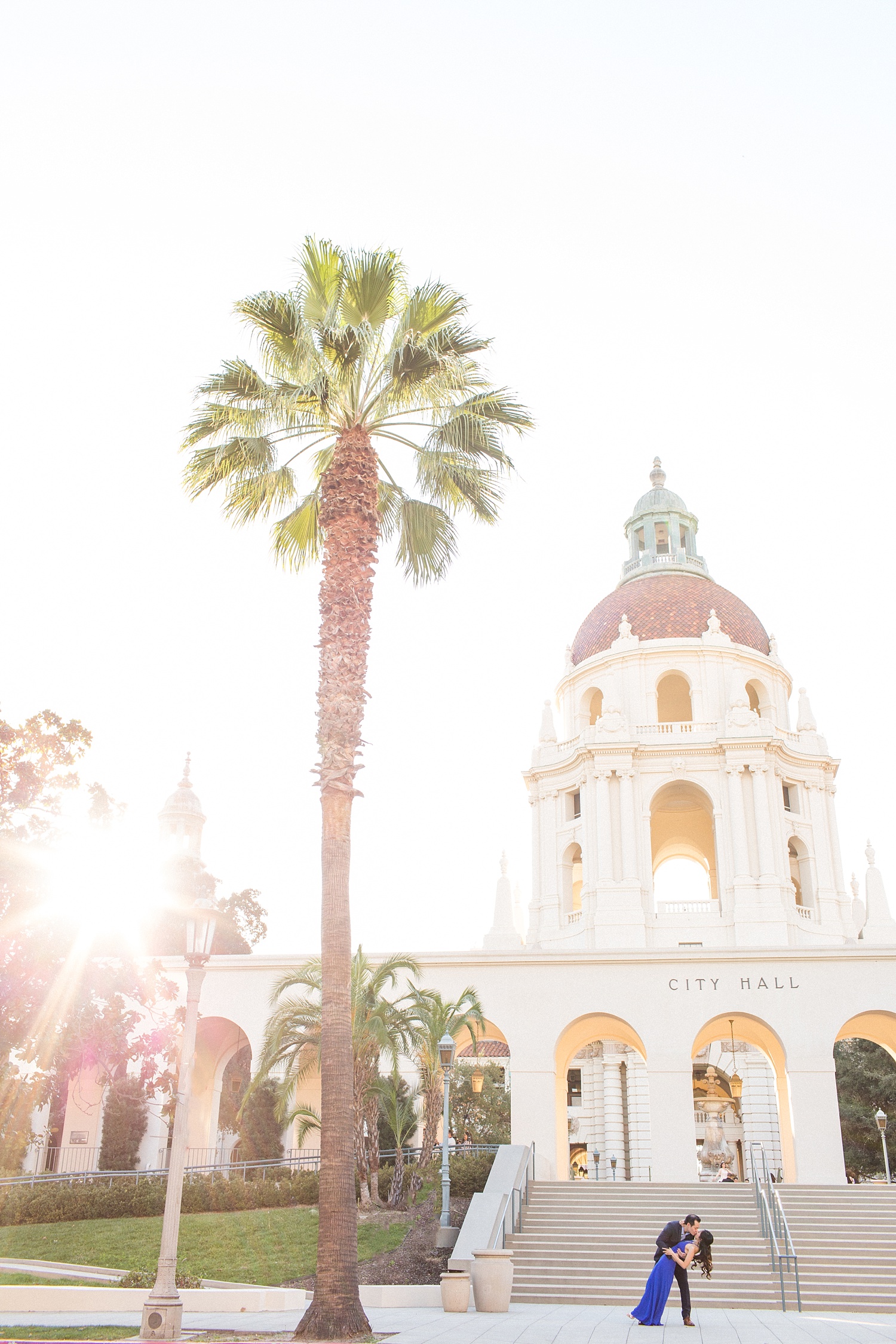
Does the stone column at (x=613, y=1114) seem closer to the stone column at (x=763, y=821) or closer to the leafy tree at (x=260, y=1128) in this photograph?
the stone column at (x=763, y=821)

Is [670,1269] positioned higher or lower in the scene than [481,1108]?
lower

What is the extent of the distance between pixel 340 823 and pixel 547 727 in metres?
31.3

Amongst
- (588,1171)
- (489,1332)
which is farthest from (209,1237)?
(588,1171)

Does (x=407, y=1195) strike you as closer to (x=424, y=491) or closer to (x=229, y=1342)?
(x=229, y=1342)

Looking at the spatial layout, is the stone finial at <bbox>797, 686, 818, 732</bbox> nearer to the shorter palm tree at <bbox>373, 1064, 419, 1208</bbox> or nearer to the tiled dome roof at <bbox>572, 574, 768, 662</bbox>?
the tiled dome roof at <bbox>572, 574, 768, 662</bbox>

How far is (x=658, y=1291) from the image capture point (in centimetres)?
1398

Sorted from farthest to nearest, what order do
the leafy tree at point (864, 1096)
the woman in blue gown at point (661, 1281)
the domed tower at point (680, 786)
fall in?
the leafy tree at point (864, 1096)
the domed tower at point (680, 786)
the woman in blue gown at point (661, 1281)

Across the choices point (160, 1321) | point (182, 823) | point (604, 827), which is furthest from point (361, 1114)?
point (182, 823)

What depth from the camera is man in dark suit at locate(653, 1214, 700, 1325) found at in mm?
13867

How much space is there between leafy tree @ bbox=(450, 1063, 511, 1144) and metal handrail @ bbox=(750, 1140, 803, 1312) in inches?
538

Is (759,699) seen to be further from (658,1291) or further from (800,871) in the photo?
(658,1291)

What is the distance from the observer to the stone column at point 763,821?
37875mm

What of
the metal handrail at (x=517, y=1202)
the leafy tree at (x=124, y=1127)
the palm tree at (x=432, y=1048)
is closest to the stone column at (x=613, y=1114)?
the leafy tree at (x=124, y=1127)

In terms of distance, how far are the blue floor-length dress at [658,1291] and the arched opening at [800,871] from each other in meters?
26.6
